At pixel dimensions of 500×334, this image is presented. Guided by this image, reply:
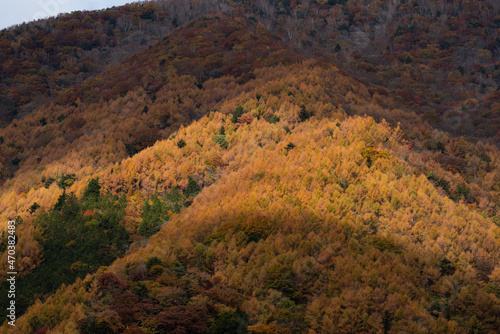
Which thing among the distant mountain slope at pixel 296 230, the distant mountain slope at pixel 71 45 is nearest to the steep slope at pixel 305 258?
the distant mountain slope at pixel 296 230

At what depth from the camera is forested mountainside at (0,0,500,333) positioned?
1453 cm

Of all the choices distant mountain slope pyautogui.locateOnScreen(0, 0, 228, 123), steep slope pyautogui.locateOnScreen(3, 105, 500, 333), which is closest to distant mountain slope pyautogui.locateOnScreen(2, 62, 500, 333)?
steep slope pyautogui.locateOnScreen(3, 105, 500, 333)

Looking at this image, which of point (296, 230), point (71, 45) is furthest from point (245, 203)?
point (71, 45)

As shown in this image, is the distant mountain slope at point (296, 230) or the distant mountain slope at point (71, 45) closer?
the distant mountain slope at point (296, 230)

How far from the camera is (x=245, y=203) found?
20.7 metres

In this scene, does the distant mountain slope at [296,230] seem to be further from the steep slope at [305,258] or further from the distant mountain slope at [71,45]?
the distant mountain slope at [71,45]

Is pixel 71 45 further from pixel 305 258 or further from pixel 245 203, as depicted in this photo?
pixel 305 258

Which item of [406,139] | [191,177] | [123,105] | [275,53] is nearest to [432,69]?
[275,53]

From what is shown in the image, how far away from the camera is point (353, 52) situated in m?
76.2

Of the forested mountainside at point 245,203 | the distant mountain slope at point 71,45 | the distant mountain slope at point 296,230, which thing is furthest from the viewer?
the distant mountain slope at point 71,45

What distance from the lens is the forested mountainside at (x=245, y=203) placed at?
47.7ft

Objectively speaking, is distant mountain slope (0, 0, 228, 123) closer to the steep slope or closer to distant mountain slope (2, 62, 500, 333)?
distant mountain slope (2, 62, 500, 333)

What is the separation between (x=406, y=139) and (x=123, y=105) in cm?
2743

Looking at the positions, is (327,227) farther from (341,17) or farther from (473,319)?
(341,17)
